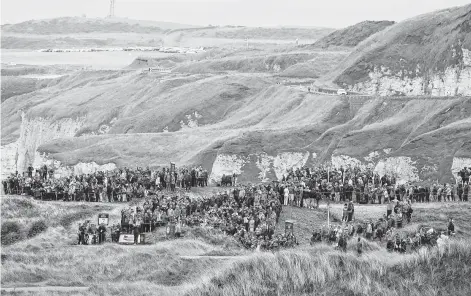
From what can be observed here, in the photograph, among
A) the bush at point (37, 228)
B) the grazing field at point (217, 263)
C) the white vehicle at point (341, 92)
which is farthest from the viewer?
the white vehicle at point (341, 92)

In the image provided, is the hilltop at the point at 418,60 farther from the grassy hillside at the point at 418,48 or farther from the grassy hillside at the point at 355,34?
the grassy hillside at the point at 355,34

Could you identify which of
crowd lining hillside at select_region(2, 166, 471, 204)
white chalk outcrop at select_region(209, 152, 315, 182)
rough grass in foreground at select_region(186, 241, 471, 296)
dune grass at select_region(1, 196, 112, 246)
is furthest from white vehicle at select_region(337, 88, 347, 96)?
rough grass in foreground at select_region(186, 241, 471, 296)

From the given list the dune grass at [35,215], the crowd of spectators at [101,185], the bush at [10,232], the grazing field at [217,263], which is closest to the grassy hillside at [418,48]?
the crowd of spectators at [101,185]

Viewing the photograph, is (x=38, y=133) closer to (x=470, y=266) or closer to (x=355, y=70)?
(x=355, y=70)

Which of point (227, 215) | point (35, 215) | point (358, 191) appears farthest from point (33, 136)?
point (227, 215)

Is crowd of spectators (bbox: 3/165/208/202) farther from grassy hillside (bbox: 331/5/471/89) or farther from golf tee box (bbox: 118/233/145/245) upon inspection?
grassy hillside (bbox: 331/5/471/89)

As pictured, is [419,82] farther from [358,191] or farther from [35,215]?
[35,215]

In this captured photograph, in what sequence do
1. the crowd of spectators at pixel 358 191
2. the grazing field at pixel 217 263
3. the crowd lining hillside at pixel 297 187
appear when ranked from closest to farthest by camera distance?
the grazing field at pixel 217 263 → the crowd of spectators at pixel 358 191 → the crowd lining hillside at pixel 297 187
